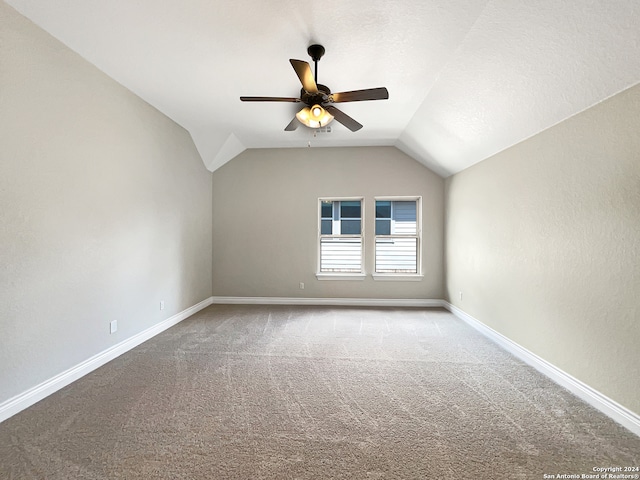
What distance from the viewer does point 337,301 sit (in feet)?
17.1

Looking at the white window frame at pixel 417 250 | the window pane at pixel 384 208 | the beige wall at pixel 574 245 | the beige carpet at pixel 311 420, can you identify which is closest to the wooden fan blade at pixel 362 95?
the beige wall at pixel 574 245

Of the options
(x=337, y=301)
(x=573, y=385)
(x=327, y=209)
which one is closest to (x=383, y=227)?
(x=327, y=209)

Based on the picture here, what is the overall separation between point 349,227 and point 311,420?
3.77m

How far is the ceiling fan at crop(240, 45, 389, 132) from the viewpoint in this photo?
227cm

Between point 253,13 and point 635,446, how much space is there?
12.2 ft

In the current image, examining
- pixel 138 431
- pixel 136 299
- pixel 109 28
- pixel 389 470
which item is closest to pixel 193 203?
pixel 136 299

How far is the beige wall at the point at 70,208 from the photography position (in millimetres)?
2023

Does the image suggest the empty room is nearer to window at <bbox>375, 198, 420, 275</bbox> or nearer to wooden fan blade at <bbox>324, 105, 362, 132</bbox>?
wooden fan blade at <bbox>324, 105, 362, 132</bbox>

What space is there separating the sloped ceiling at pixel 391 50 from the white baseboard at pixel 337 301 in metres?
2.74

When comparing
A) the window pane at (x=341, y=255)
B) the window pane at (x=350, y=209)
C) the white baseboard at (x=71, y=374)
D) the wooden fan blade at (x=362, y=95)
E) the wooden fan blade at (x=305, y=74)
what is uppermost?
the wooden fan blade at (x=305, y=74)

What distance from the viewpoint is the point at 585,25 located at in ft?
5.60

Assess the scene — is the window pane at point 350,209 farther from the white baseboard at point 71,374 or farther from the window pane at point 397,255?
the white baseboard at point 71,374

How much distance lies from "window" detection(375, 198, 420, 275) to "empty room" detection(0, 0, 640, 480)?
1.23 m

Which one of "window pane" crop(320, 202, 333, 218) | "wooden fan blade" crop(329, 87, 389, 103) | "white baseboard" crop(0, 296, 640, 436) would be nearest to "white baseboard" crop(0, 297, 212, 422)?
"white baseboard" crop(0, 296, 640, 436)
